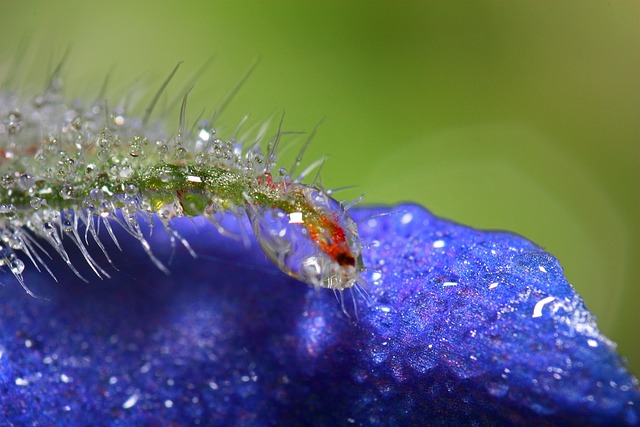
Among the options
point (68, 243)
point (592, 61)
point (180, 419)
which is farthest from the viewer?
point (592, 61)

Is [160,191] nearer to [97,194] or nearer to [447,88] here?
[97,194]

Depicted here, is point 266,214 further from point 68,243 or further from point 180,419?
point 68,243

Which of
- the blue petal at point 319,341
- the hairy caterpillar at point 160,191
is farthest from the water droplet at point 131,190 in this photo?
the blue petal at point 319,341

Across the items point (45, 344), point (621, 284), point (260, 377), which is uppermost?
point (621, 284)

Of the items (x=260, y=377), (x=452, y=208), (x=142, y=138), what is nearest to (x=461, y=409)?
(x=260, y=377)

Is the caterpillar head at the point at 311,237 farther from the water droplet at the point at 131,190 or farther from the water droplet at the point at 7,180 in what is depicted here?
the water droplet at the point at 7,180

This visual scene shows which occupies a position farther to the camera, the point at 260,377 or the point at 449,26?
the point at 449,26

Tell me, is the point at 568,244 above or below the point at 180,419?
above
